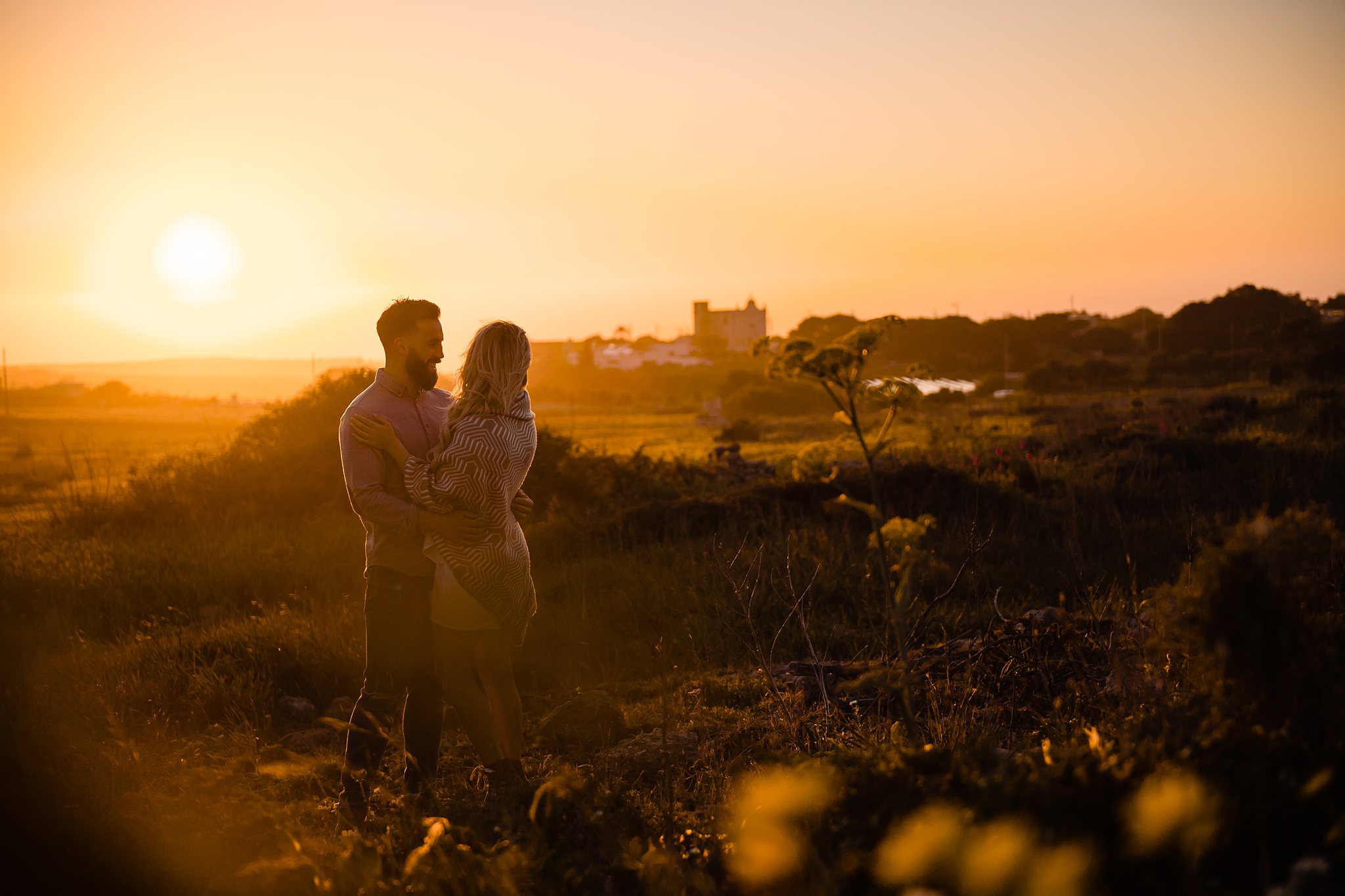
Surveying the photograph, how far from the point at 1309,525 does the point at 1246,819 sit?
879 millimetres

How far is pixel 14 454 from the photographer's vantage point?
97.2 feet

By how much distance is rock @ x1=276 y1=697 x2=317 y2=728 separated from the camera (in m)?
5.81

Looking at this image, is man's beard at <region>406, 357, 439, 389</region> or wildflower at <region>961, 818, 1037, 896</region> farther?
man's beard at <region>406, 357, 439, 389</region>

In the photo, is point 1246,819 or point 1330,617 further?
point 1330,617

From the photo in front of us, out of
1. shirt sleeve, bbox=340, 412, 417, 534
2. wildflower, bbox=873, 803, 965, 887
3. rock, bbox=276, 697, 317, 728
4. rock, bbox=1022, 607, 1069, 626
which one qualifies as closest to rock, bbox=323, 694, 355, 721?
rock, bbox=276, 697, 317, 728

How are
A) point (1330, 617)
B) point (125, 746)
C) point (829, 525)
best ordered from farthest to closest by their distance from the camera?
point (829, 525)
point (125, 746)
point (1330, 617)

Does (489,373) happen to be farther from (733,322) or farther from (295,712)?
(733,322)

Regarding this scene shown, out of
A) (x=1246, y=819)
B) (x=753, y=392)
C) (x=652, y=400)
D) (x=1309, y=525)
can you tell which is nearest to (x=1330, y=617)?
(x=1309, y=525)

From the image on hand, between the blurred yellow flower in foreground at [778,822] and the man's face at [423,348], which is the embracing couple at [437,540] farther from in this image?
the blurred yellow flower in foreground at [778,822]

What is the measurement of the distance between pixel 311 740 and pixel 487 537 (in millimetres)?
2606

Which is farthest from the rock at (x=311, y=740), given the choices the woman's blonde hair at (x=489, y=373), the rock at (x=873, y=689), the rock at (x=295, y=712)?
the rock at (x=873, y=689)

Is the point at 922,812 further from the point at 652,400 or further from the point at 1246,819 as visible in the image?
the point at 652,400

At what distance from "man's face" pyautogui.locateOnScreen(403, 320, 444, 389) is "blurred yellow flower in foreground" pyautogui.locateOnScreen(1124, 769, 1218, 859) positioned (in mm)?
2928

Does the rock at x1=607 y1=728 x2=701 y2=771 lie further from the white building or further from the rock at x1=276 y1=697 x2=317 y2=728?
the white building
